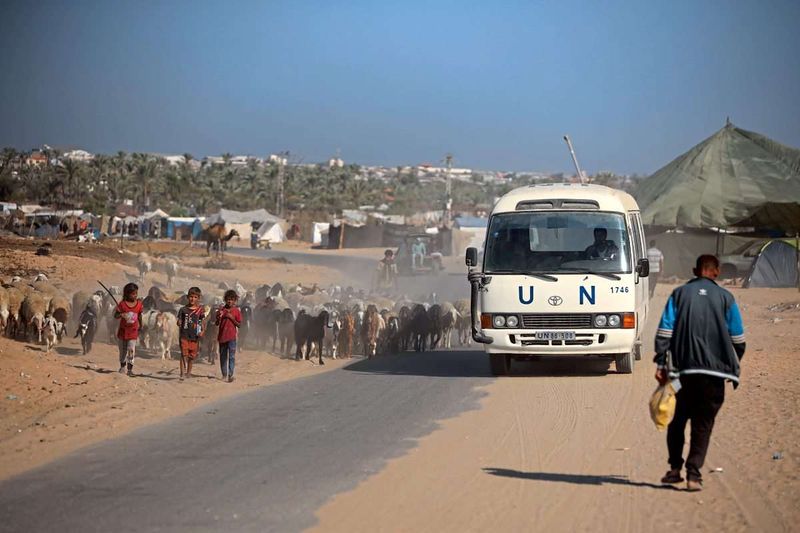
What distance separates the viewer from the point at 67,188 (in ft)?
325

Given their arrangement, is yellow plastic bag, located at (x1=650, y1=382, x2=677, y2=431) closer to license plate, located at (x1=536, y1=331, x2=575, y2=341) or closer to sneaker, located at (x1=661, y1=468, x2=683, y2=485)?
sneaker, located at (x1=661, y1=468, x2=683, y2=485)

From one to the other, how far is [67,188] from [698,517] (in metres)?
97.5

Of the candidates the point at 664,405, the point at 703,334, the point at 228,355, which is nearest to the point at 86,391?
the point at 228,355

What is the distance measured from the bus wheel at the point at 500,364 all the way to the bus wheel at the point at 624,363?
5.29ft

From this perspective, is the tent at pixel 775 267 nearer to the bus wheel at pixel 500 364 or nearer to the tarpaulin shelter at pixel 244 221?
the bus wheel at pixel 500 364

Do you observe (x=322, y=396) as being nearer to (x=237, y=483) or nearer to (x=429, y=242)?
(x=237, y=483)

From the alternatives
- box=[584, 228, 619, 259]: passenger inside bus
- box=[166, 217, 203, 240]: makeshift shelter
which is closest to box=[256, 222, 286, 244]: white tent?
box=[166, 217, 203, 240]: makeshift shelter

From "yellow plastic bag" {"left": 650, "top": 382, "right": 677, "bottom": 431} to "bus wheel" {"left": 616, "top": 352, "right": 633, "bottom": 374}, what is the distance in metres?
7.29

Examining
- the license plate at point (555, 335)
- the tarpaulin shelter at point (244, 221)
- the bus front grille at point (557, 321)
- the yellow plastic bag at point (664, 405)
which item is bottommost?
the yellow plastic bag at point (664, 405)

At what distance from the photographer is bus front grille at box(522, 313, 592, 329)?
14922 mm

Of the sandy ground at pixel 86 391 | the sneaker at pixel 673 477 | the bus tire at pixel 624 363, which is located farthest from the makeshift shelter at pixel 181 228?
the sneaker at pixel 673 477

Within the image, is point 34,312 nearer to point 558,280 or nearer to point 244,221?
point 558,280

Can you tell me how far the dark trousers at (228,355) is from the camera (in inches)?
606

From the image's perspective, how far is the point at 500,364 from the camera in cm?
1588
